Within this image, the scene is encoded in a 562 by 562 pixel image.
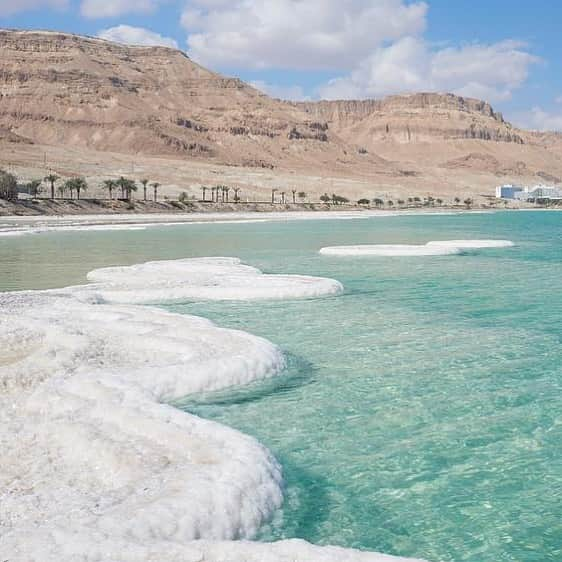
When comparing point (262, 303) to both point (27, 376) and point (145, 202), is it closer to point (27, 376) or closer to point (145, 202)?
point (27, 376)

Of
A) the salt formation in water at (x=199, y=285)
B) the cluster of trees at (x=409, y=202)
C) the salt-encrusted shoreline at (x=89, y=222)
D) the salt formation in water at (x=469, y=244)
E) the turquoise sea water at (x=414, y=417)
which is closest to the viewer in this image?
the turquoise sea water at (x=414, y=417)

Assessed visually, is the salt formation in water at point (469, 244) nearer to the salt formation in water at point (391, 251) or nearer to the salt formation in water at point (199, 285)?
the salt formation in water at point (391, 251)

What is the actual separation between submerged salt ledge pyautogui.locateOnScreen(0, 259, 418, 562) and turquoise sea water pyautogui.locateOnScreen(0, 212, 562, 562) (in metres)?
0.56

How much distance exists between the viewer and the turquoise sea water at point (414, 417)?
7695 millimetres

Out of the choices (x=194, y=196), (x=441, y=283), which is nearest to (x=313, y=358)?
(x=441, y=283)

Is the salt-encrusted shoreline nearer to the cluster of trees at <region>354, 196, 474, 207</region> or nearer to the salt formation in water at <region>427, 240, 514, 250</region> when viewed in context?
the salt formation in water at <region>427, 240, 514, 250</region>

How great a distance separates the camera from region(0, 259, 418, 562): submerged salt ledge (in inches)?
258

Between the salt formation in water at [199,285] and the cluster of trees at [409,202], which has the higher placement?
the cluster of trees at [409,202]

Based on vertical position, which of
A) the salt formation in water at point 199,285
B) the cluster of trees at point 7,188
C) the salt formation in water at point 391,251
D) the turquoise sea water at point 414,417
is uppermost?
the cluster of trees at point 7,188

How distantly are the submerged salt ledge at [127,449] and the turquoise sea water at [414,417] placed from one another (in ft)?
1.82

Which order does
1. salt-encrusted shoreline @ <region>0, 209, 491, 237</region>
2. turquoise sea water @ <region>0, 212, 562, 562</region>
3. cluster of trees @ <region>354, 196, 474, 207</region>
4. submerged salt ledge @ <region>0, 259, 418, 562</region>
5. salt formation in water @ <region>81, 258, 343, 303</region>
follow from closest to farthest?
submerged salt ledge @ <region>0, 259, 418, 562</region> → turquoise sea water @ <region>0, 212, 562, 562</region> → salt formation in water @ <region>81, 258, 343, 303</region> → salt-encrusted shoreline @ <region>0, 209, 491, 237</region> → cluster of trees @ <region>354, 196, 474, 207</region>

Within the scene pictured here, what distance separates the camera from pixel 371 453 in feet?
31.7

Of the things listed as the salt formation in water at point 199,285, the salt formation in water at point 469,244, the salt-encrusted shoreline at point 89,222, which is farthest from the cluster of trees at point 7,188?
the salt formation in water at point 199,285

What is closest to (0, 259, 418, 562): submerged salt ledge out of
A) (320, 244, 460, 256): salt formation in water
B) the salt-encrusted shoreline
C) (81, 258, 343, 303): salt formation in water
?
(81, 258, 343, 303): salt formation in water
